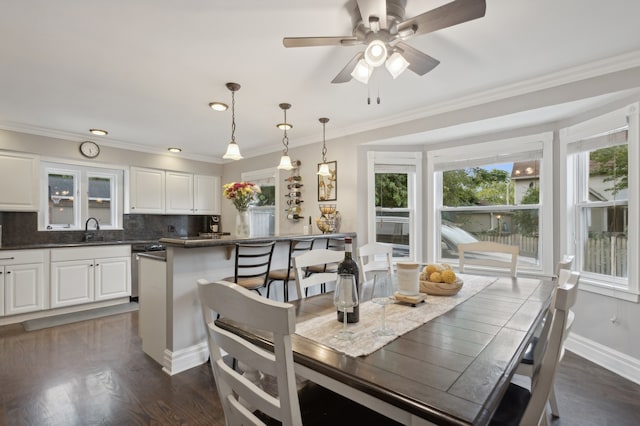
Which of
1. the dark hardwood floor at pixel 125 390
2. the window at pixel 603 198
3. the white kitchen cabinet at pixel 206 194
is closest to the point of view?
the dark hardwood floor at pixel 125 390

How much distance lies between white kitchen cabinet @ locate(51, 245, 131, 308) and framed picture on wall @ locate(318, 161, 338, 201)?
2998 millimetres

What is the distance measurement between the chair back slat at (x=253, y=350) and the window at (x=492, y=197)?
3.45 metres

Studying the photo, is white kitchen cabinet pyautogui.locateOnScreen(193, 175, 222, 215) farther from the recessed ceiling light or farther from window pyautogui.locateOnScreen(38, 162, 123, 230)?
the recessed ceiling light

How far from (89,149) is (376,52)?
4741mm

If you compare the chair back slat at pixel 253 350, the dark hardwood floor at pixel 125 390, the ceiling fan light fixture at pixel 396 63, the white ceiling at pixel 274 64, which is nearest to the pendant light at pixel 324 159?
the white ceiling at pixel 274 64

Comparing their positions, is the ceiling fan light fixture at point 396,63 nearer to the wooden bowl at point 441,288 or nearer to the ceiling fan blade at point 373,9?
the ceiling fan blade at point 373,9

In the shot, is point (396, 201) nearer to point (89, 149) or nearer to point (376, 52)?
point (376, 52)

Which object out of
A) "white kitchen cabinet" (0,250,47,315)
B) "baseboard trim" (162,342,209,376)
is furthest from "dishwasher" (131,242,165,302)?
"baseboard trim" (162,342,209,376)

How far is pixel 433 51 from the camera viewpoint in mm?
2324

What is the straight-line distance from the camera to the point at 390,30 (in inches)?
70.4

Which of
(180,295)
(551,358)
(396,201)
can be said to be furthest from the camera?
(396,201)

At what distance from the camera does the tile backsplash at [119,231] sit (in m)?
4.11

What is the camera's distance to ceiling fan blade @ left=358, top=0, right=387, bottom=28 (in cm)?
155

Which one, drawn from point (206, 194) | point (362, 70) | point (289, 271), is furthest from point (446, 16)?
point (206, 194)
